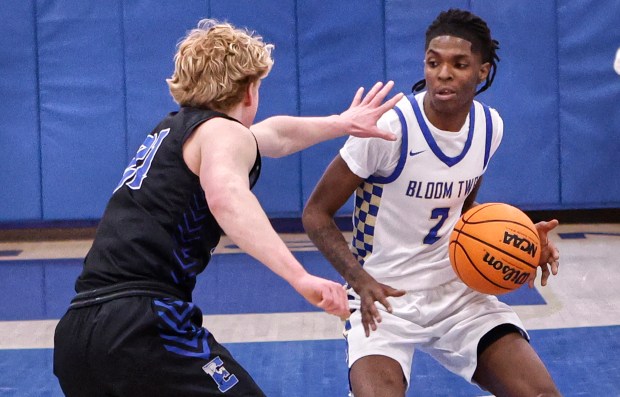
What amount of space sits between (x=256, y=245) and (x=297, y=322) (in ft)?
12.2

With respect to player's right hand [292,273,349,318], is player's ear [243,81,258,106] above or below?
above

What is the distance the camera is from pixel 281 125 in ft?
11.4

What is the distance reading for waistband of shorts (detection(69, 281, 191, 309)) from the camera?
112 inches

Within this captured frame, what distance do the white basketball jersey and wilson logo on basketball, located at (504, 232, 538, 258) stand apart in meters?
0.31

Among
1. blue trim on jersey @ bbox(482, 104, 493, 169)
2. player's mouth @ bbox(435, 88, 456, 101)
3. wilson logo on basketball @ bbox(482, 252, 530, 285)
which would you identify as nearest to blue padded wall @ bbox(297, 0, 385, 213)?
blue trim on jersey @ bbox(482, 104, 493, 169)

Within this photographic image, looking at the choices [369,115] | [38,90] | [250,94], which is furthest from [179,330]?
[38,90]

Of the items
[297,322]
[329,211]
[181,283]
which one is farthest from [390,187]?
[297,322]

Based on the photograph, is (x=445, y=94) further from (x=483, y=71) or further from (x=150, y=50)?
(x=150, y=50)

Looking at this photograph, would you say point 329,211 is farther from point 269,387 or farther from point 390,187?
point 269,387

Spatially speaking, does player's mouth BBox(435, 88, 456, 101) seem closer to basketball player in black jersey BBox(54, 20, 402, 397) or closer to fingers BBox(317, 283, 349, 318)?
basketball player in black jersey BBox(54, 20, 402, 397)

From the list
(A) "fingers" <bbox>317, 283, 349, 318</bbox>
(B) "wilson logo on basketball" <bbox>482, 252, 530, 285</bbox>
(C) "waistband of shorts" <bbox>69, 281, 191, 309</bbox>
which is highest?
(A) "fingers" <bbox>317, 283, 349, 318</bbox>

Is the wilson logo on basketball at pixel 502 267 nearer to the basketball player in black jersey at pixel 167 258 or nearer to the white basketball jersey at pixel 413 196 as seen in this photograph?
the white basketball jersey at pixel 413 196

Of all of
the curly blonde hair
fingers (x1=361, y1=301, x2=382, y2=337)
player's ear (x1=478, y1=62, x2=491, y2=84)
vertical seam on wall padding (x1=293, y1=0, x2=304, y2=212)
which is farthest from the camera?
vertical seam on wall padding (x1=293, y1=0, x2=304, y2=212)

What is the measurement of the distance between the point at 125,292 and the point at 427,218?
1418mm
